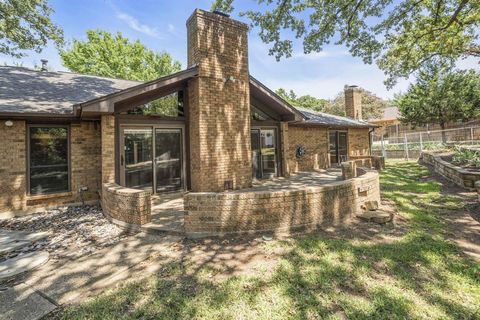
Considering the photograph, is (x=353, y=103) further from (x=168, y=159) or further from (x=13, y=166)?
(x=13, y=166)

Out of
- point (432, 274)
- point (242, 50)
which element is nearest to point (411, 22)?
point (242, 50)

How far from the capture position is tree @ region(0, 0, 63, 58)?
1099 cm

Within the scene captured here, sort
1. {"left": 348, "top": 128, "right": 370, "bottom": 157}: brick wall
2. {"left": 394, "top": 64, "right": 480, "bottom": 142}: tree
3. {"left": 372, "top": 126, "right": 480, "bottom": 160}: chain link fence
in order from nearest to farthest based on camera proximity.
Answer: {"left": 348, "top": 128, "right": 370, "bottom": 157}: brick wall, {"left": 372, "top": 126, "right": 480, "bottom": 160}: chain link fence, {"left": 394, "top": 64, "right": 480, "bottom": 142}: tree

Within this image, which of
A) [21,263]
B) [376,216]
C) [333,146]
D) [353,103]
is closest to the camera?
[21,263]

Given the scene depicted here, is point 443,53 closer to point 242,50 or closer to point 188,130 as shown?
point 242,50

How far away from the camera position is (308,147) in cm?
1296

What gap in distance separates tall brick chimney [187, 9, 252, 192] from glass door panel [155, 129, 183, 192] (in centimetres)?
71

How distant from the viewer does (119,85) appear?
10.8 m

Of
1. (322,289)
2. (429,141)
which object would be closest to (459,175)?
(322,289)

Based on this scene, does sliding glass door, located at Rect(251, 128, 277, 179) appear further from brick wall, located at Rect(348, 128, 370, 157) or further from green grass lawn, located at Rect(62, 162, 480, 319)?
brick wall, located at Rect(348, 128, 370, 157)

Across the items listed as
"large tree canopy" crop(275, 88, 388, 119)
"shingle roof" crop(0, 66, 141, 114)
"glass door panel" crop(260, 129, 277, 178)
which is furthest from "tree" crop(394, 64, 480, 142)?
"shingle roof" crop(0, 66, 141, 114)

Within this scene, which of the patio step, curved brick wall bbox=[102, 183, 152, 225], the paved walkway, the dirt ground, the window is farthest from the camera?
the window

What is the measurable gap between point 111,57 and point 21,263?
29.9m

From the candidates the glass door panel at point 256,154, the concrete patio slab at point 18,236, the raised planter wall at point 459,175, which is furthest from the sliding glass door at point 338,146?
the concrete patio slab at point 18,236
